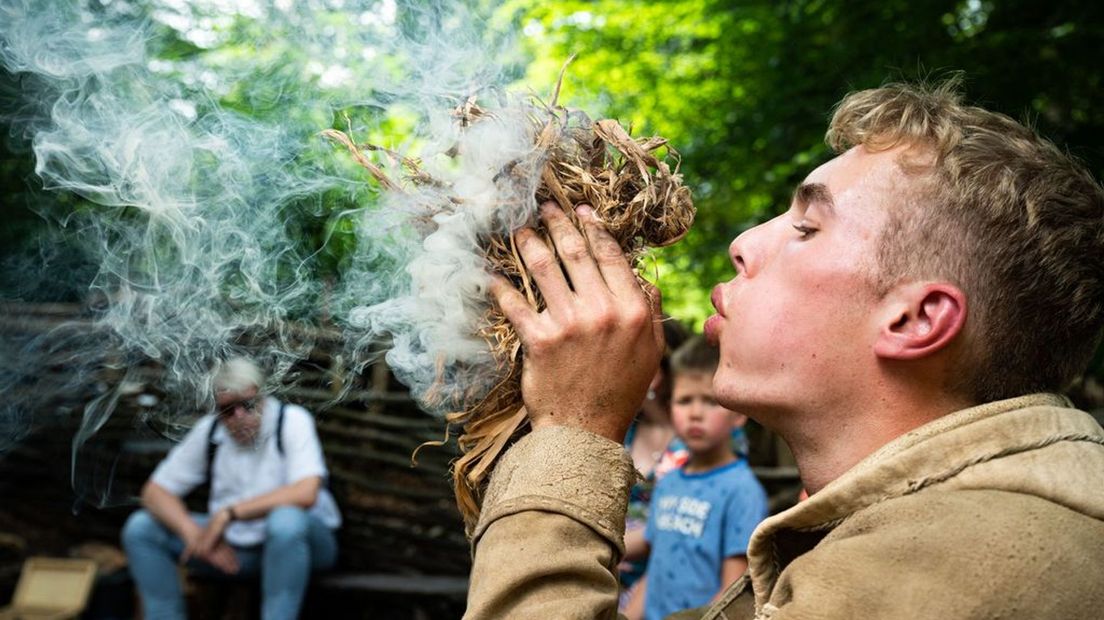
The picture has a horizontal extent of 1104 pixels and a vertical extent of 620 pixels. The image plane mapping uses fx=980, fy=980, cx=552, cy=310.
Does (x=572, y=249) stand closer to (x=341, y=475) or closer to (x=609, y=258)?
(x=609, y=258)

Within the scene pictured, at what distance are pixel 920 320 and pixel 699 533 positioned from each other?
7.57ft

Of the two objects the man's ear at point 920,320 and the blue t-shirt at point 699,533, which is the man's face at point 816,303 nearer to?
the man's ear at point 920,320

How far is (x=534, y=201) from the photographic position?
69.3 inches

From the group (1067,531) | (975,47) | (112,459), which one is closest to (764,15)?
(975,47)

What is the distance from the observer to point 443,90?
200cm

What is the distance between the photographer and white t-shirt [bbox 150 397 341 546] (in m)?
5.72

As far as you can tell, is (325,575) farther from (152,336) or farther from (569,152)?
(569,152)

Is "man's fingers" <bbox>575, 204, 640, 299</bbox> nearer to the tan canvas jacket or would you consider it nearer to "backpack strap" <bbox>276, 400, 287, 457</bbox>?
the tan canvas jacket

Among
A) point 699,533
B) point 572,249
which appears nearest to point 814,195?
point 572,249

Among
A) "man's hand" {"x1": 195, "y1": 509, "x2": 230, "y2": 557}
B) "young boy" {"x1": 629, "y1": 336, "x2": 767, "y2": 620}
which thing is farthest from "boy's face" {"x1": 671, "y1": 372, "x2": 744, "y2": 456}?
"man's hand" {"x1": 195, "y1": 509, "x2": 230, "y2": 557}

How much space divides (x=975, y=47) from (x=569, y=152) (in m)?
3.68

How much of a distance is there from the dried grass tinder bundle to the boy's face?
7.05ft

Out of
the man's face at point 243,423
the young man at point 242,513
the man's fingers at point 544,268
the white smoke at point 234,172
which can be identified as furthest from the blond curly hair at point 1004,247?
the young man at point 242,513

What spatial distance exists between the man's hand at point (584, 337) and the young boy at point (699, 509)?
183cm
